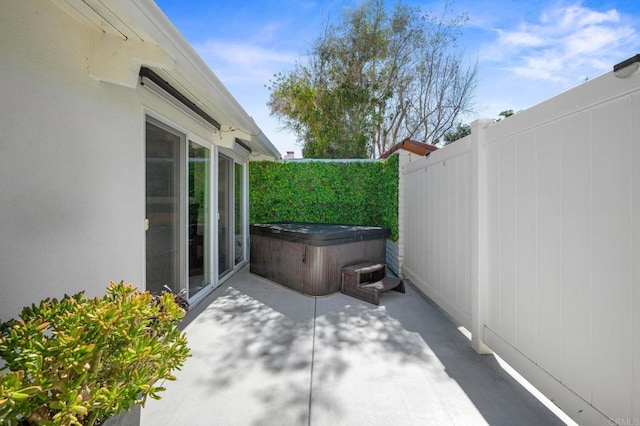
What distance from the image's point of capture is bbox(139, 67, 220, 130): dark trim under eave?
2813 mm

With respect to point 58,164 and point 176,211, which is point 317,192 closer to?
point 176,211

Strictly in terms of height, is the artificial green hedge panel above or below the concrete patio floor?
above

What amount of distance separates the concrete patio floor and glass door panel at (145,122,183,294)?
72 centimetres

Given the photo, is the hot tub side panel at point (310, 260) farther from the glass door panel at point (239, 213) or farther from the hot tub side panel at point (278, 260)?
the glass door panel at point (239, 213)

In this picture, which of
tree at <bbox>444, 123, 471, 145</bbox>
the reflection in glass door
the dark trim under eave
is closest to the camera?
the dark trim under eave

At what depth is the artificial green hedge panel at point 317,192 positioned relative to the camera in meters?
7.23

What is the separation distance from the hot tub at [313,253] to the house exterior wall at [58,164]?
100 inches

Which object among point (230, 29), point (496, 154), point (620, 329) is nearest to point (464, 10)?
point (230, 29)

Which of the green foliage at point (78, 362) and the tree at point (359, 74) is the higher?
the tree at point (359, 74)

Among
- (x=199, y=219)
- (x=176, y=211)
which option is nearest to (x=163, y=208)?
(x=176, y=211)

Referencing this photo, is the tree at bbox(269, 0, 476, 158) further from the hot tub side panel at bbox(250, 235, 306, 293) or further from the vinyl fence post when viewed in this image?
the vinyl fence post

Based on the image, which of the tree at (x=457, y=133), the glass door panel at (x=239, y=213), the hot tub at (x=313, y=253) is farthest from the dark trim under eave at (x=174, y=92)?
the tree at (x=457, y=133)

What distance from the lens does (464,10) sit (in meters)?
14.7

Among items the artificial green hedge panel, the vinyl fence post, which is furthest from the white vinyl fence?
the artificial green hedge panel
